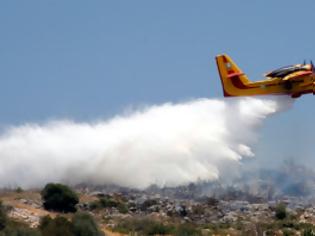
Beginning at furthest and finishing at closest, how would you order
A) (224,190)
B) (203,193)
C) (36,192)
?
1. (224,190)
2. (203,193)
3. (36,192)

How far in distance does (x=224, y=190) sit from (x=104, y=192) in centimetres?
3264

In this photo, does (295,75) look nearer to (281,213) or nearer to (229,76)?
(229,76)

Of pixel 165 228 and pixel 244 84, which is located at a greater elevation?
pixel 244 84

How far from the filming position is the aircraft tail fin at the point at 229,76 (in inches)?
3718

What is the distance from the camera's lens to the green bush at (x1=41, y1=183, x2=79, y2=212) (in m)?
111

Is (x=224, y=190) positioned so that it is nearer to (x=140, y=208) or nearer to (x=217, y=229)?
(x=140, y=208)

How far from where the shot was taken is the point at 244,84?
9425 cm

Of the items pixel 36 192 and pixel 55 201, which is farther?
pixel 36 192

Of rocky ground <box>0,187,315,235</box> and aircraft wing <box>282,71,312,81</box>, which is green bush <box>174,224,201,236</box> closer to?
rocky ground <box>0,187,315,235</box>

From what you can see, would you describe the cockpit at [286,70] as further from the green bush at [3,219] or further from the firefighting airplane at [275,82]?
the green bush at [3,219]

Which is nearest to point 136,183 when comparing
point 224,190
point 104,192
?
point 104,192

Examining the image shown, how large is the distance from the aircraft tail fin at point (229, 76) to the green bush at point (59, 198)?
84.0 feet

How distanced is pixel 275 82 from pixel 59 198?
31.0 m

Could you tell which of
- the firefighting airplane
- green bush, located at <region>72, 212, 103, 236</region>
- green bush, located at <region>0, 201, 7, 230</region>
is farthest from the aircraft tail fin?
green bush, located at <region>0, 201, 7, 230</region>
